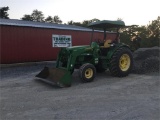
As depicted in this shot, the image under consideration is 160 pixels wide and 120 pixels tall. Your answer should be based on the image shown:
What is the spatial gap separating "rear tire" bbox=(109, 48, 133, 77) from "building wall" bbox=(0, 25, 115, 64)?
752 centimetres

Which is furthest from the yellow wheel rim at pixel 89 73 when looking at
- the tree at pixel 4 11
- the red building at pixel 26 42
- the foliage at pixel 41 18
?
the foliage at pixel 41 18

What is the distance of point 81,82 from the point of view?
9.16 metres

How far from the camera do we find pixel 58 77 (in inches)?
340

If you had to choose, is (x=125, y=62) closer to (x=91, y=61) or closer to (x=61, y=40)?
(x=91, y=61)

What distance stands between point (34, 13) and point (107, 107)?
62.6m

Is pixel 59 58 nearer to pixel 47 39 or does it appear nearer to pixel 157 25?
pixel 47 39

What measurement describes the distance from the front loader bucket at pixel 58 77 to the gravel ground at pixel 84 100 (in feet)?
0.70

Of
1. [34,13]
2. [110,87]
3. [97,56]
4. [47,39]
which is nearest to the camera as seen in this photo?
[110,87]

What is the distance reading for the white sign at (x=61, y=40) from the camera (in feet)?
58.0

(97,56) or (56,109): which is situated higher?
(97,56)

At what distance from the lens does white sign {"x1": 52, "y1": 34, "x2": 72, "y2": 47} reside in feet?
58.0

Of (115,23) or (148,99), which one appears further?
(115,23)

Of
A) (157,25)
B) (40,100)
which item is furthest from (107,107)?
(157,25)

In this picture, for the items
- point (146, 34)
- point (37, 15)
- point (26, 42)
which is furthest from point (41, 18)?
point (26, 42)
